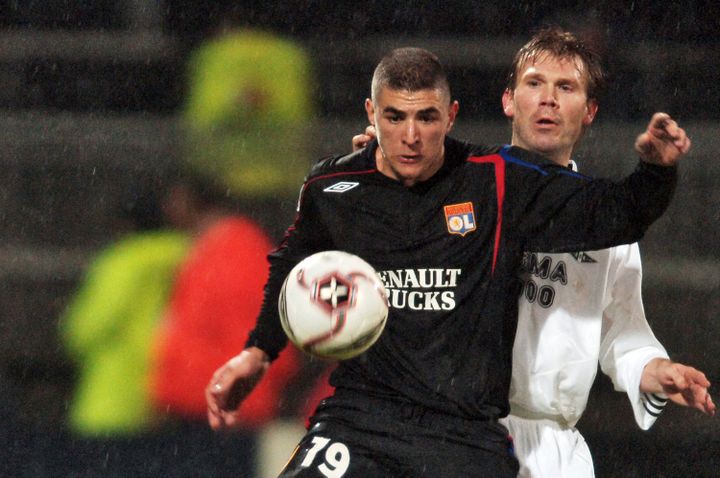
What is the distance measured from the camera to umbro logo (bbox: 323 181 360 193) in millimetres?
3211

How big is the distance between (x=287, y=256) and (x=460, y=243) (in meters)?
0.53

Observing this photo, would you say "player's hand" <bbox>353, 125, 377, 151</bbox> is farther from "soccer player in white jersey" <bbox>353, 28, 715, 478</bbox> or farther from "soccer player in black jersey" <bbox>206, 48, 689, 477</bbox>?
"soccer player in black jersey" <bbox>206, 48, 689, 477</bbox>

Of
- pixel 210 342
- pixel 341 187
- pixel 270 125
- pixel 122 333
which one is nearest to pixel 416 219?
pixel 341 187

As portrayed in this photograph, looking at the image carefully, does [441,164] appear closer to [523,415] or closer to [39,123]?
[523,415]

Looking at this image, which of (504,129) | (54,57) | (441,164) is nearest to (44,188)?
(54,57)

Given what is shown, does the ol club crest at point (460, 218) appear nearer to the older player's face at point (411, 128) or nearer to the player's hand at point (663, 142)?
the older player's face at point (411, 128)

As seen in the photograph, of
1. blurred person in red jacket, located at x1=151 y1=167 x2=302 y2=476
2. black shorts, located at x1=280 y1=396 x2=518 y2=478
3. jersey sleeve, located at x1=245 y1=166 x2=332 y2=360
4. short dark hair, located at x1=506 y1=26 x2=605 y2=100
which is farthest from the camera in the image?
blurred person in red jacket, located at x1=151 y1=167 x2=302 y2=476

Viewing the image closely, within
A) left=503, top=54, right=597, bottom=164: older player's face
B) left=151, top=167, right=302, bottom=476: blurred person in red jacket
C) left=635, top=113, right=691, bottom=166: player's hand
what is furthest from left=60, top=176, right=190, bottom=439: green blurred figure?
left=635, top=113, right=691, bottom=166: player's hand

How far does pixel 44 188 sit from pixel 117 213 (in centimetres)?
42

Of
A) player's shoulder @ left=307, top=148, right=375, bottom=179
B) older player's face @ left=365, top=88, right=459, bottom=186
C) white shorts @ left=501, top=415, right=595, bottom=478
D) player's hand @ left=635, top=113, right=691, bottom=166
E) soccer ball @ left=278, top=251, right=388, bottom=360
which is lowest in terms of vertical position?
white shorts @ left=501, top=415, right=595, bottom=478

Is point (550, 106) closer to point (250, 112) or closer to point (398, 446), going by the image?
point (398, 446)

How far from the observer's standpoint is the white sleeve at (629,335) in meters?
3.38

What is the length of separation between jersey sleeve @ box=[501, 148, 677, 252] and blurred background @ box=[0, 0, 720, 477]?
2.23 m

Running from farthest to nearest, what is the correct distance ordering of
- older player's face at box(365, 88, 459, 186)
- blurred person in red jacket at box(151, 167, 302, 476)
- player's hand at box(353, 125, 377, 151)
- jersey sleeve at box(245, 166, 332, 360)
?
blurred person in red jacket at box(151, 167, 302, 476) → player's hand at box(353, 125, 377, 151) → jersey sleeve at box(245, 166, 332, 360) → older player's face at box(365, 88, 459, 186)
